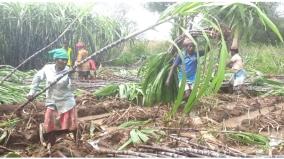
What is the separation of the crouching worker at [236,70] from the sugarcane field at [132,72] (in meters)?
0.01

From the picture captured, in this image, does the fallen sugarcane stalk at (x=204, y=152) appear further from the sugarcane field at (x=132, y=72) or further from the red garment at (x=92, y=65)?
the red garment at (x=92, y=65)

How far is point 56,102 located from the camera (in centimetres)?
320

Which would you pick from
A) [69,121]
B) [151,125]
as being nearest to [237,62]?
[151,125]

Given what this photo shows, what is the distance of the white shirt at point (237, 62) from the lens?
11.4 feet

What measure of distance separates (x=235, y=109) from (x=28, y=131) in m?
1.55

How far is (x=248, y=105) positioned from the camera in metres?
4.21

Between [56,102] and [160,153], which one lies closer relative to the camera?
[160,153]

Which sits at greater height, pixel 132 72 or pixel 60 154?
pixel 132 72

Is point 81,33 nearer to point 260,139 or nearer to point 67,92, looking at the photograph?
point 67,92

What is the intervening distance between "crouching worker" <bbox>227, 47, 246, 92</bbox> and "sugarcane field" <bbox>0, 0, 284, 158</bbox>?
0.01 m

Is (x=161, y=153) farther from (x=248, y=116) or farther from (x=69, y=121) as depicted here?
(x=248, y=116)

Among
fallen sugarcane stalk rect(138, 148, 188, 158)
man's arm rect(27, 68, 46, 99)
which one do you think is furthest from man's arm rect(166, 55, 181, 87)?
man's arm rect(27, 68, 46, 99)

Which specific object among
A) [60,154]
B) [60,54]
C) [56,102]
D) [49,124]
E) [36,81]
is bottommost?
[60,154]

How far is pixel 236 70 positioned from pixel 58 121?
45.3 inches
